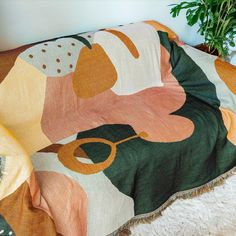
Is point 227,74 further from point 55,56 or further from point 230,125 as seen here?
point 55,56

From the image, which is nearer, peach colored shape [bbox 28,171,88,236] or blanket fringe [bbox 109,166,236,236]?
peach colored shape [bbox 28,171,88,236]

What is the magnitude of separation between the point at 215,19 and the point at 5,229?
5.96 feet

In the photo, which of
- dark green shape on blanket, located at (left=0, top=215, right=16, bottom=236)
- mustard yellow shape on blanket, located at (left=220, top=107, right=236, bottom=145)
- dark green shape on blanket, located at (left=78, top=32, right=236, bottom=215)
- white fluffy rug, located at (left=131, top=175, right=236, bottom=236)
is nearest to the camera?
dark green shape on blanket, located at (left=0, top=215, right=16, bottom=236)

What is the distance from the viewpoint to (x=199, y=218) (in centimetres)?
159

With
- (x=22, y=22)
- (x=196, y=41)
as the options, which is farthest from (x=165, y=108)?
(x=196, y=41)

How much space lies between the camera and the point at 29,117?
1546 mm

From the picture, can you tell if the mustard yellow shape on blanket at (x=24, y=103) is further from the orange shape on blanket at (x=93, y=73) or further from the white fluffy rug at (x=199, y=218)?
the white fluffy rug at (x=199, y=218)

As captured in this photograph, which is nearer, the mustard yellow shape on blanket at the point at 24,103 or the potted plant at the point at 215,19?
the mustard yellow shape on blanket at the point at 24,103

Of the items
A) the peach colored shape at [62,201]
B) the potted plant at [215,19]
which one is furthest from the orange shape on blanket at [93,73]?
the potted plant at [215,19]

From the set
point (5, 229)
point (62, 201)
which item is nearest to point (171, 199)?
point (62, 201)

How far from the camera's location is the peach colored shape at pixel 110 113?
1557mm

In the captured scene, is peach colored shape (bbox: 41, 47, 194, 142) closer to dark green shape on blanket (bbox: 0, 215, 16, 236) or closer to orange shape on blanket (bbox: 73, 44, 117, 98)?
orange shape on blanket (bbox: 73, 44, 117, 98)

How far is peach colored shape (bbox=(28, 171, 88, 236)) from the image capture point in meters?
1.18

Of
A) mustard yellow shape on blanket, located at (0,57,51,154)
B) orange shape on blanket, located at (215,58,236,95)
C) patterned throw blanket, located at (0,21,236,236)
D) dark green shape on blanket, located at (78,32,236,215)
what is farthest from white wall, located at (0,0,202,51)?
orange shape on blanket, located at (215,58,236,95)
